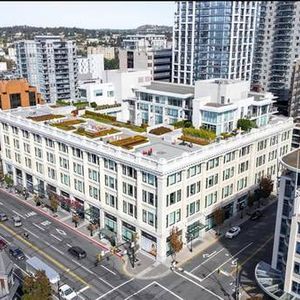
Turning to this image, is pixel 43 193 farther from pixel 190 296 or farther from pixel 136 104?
pixel 190 296

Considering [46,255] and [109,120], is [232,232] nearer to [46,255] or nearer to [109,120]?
[46,255]

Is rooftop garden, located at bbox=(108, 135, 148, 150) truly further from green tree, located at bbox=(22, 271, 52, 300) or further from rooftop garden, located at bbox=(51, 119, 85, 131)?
green tree, located at bbox=(22, 271, 52, 300)

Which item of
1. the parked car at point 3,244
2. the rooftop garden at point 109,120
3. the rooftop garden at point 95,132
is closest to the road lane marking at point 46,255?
the parked car at point 3,244

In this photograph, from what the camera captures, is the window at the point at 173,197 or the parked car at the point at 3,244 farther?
the parked car at the point at 3,244

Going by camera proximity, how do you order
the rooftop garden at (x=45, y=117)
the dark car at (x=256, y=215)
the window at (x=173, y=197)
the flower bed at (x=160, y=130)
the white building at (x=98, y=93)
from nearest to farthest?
the window at (x=173, y=197) < the dark car at (x=256, y=215) < the flower bed at (x=160, y=130) < the rooftop garden at (x=45, y=117) < the white building at (x=98, y=93)

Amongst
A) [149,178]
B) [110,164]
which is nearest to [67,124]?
[110,164]

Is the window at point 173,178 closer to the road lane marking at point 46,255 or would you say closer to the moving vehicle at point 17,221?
the road lane marking at point 46,255

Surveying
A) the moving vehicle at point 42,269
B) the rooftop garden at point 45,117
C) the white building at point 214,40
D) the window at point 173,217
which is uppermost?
the white building at point 214,40
